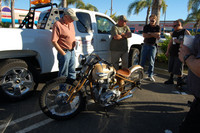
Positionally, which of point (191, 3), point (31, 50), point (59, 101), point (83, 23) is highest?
point (191, 3)

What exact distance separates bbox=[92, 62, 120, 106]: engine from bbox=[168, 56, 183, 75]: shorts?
2.44 m

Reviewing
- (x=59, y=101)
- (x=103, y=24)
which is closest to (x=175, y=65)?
(x=103, y=24)

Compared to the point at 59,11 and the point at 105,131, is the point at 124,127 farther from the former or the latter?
the point at 59,11

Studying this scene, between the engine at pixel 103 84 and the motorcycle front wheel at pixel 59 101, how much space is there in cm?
31

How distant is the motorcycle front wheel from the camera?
2471 millimetres

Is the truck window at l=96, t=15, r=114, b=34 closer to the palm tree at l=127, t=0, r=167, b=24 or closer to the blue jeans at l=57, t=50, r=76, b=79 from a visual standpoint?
the blue jeans at l=57, t=50, r=76, b=79

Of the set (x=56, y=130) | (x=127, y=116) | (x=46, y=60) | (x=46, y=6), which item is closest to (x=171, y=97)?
(x=127, y=116)

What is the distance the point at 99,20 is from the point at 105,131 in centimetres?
327

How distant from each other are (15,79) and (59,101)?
118 cm

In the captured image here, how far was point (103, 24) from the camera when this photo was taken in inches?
185

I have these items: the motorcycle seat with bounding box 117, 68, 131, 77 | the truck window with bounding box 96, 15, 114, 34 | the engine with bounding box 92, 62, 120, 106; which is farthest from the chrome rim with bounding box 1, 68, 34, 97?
the truck window with bounding box 96, 15, 114, 34

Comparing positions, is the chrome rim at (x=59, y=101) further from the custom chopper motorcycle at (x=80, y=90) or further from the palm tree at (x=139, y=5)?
the palm tree at (x=139, y=5)

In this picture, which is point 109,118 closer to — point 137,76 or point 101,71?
point 101,71

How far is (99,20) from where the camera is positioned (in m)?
4.60
